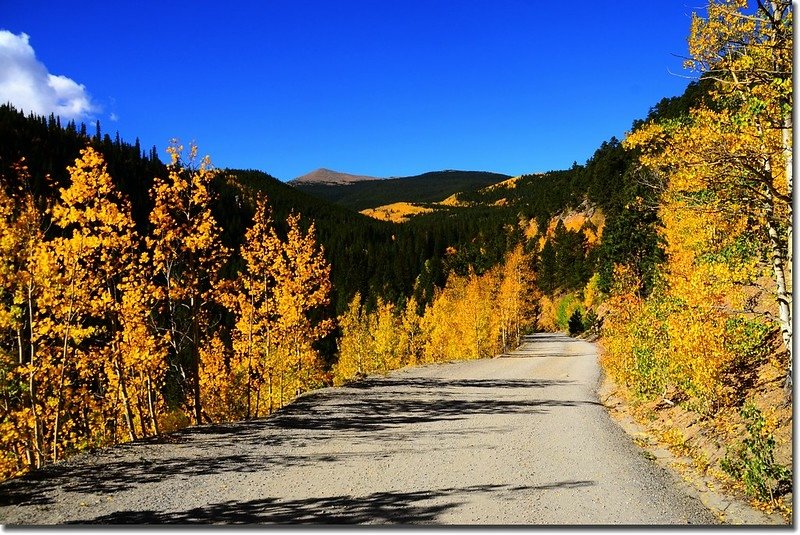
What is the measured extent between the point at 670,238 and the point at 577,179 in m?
109

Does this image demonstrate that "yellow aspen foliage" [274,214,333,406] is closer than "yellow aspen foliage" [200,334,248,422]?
Yes

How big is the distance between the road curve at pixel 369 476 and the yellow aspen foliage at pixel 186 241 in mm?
3931

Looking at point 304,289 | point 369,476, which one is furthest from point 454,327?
point 369,476

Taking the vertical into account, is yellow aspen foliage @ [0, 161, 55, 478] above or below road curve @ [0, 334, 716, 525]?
above

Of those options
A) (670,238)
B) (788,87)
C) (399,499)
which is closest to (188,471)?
(399,499)

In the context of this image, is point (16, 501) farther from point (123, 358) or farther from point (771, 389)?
point (771, 389)

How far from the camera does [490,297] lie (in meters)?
52.4

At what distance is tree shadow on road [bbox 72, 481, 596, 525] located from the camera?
785cm

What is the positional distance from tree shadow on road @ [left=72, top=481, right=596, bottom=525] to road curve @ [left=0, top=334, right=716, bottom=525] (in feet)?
0.10

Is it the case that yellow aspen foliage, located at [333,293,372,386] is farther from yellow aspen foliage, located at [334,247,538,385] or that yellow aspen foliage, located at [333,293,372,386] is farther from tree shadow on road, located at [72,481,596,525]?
tree shadow on road, located at [72,481,596,525]

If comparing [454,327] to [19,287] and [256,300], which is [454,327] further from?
[19,287]

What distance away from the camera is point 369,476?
34.6 ft

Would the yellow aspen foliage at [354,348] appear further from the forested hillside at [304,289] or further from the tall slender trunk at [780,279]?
the tall slender trunk at [780,279]

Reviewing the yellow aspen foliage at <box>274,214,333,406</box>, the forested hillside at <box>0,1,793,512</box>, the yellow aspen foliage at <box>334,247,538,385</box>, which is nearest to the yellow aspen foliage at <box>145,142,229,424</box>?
the forested hillside at <box>0,1,793,512</box>
